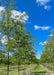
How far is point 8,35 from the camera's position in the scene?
782cm

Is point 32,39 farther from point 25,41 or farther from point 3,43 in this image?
point 3,43

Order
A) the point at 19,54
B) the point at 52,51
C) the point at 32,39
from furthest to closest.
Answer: the point at 52,51 → the point at 32,39 → the point at 19,54

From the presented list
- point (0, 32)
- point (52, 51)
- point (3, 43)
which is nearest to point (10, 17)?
point (0, 32)

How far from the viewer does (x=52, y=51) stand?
19953 mm

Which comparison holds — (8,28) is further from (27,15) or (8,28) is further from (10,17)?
(27,15)

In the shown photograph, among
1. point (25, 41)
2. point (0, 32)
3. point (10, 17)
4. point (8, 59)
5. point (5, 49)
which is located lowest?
point (8, 59)

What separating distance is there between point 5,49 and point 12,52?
509 millimetres

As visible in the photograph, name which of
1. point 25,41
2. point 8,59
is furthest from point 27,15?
point 8,59

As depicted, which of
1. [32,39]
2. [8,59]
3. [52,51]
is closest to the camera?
[8,59]

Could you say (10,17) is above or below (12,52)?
above

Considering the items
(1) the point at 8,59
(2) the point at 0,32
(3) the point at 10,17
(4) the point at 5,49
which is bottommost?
(1) the point at 8,59

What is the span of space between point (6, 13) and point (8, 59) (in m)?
3.01

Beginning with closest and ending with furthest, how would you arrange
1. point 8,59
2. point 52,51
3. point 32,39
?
point 8,59 → point 32,39 → point 52,51

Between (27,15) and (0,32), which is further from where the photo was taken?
(27,15)
